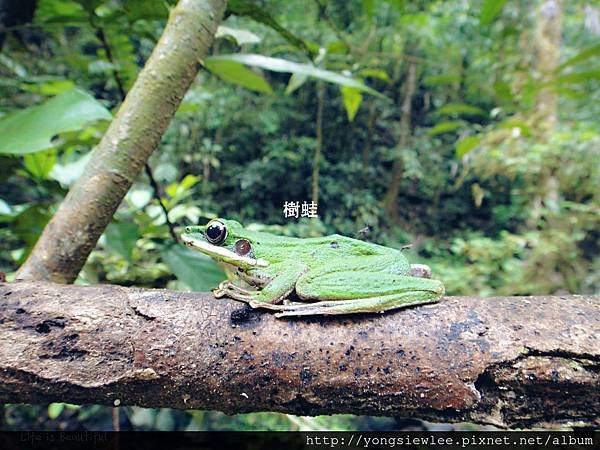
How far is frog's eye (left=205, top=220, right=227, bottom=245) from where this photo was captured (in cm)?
97

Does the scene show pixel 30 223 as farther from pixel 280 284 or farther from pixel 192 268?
pixel 280 284

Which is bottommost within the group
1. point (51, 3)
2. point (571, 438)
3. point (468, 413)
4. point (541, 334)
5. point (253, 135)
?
point (571, 438)

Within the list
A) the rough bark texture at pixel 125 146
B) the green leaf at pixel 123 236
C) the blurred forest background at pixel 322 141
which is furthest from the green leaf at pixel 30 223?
the rough bark texture at pixel 125 146

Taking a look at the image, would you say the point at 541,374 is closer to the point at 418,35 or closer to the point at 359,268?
the point at 359,268

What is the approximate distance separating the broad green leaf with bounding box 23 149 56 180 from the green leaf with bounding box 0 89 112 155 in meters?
0.39

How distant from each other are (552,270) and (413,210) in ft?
4.48

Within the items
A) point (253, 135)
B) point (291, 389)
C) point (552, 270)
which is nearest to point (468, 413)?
point (291, 389)

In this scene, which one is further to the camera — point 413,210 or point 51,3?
point 413,210

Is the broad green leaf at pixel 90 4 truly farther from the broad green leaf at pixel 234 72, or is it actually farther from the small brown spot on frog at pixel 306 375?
the small brown spot on frog at pixel 306 375

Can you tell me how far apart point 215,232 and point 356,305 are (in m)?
0.36

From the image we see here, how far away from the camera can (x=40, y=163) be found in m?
1.44

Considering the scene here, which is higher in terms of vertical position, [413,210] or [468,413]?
[413,210]

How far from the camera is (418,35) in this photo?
5102mm

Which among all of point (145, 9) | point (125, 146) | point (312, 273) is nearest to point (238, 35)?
point (145, 9)
